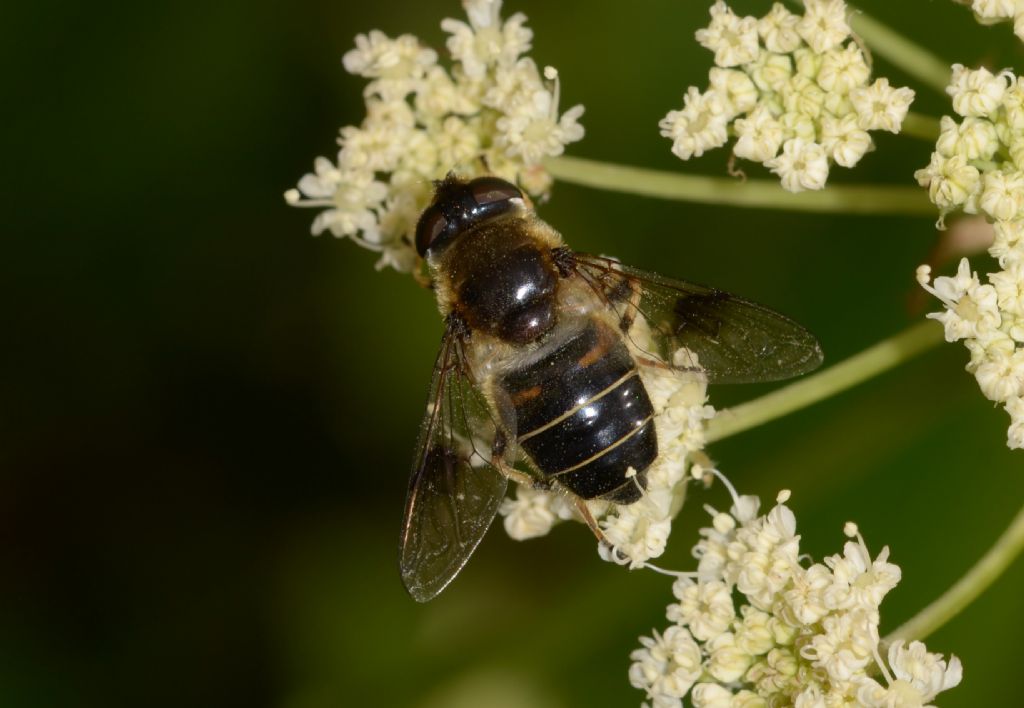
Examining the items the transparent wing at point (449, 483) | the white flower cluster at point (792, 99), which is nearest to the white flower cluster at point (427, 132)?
the white flower cluster at point (792, 99)

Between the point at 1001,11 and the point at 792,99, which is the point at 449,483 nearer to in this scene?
the point at 792,99

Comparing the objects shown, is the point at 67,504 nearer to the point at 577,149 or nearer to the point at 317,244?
the point at 317,244

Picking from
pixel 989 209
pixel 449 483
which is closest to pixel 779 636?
pixel 449 483

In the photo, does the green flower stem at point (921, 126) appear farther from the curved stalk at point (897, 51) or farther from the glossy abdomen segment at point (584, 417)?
the glossy abdomen segment at point (584, 417)

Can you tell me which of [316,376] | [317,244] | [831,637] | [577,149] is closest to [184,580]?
[316,376]

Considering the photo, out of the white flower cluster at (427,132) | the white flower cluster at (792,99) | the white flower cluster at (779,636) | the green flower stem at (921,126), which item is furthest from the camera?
the white flower cluster at (427,132)

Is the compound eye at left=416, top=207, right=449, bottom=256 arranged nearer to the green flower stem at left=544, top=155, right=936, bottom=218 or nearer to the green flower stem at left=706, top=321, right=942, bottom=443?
the green flower stem at left=544, top=155, right=936, bottom=218
